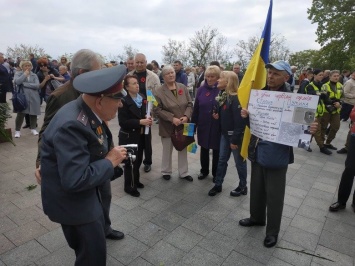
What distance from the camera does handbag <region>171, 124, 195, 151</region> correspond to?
454cm

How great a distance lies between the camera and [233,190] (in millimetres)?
4297

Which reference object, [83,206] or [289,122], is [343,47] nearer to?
[289,122]

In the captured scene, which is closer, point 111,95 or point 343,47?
point 111,95

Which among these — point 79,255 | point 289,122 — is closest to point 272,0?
point 289,122

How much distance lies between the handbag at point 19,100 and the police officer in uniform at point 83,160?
243 inches

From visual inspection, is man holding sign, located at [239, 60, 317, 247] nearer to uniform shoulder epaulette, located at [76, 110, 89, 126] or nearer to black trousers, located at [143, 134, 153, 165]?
uniform shoulder epaulette, located at [76, 110, 89, 126]

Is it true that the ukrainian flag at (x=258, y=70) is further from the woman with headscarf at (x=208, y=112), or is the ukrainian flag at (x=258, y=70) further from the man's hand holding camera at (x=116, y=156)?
the man's hand holding camera at (x=116, y=156)

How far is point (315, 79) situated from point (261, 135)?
4.69 m

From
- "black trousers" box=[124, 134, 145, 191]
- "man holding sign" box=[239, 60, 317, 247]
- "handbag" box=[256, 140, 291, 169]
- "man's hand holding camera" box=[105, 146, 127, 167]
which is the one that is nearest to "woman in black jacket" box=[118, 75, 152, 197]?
"black trousers" box=[124, 134, 145, 191]

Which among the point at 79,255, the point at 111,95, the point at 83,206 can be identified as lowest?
the point at 79,255

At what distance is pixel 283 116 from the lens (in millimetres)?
2727

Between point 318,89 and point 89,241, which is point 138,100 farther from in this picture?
point 318,89

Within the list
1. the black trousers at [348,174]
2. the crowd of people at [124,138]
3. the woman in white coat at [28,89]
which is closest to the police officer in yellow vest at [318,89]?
the crowd of people at [124,138]

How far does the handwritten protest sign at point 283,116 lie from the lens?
260cm
